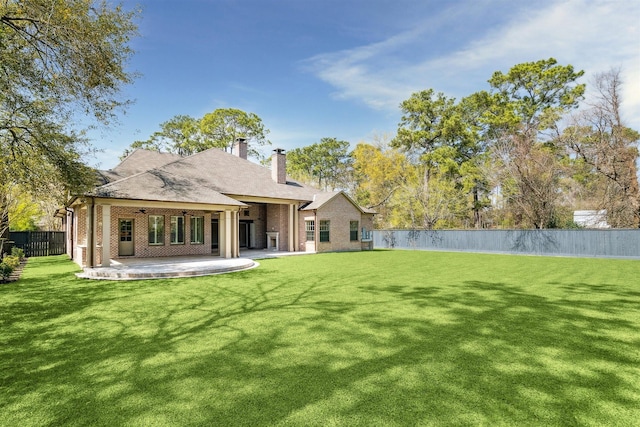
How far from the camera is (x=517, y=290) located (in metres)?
8.24

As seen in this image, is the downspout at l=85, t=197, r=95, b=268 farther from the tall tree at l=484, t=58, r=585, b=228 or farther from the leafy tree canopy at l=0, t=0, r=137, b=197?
the tall tree at l=484, t=58, r=585, b=228

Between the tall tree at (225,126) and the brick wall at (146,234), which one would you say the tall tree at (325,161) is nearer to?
the tall tree at (225,126)

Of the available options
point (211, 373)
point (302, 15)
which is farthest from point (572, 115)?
point (211, 373)

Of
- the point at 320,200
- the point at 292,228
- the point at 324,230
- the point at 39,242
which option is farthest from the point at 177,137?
the point at 324,230

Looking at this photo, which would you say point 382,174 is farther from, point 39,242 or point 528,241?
point 39,242

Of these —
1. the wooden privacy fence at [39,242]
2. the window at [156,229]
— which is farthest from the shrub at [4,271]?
the wooden privacy fence at [39,242]

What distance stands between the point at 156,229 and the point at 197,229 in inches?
78.9

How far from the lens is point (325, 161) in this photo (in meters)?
47.6

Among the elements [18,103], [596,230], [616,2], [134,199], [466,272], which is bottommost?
[466,272]

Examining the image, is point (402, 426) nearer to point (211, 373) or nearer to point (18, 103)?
point (211, 373)

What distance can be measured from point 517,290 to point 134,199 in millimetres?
13150

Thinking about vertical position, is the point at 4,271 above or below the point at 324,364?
above

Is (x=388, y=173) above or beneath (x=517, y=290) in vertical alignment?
above

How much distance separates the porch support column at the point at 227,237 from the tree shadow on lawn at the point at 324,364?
341 inches
